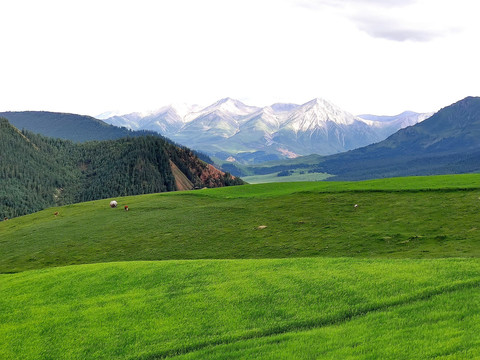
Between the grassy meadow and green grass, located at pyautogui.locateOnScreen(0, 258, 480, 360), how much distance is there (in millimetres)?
75

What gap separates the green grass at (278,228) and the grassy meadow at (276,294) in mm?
353

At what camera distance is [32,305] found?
92.9ft

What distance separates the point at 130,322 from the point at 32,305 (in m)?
10.3

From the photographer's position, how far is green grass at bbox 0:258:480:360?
18156 mm

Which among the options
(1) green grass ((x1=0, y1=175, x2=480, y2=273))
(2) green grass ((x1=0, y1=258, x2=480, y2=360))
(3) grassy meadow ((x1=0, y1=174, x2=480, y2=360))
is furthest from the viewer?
(1) green grass ((x1=0, y1=175, x2=480, y2=273))

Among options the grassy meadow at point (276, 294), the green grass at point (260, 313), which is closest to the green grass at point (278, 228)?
the grassy meadow at point (276, 294)

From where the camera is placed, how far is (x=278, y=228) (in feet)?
175

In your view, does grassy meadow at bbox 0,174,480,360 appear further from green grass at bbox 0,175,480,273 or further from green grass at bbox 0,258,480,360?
green grass at bbox 0,175,480,273

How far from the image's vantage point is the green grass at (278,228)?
4081 centimetres

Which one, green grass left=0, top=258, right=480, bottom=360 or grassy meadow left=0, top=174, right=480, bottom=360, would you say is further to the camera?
grassy meadow left=0, top=174, right=480, bottom=360

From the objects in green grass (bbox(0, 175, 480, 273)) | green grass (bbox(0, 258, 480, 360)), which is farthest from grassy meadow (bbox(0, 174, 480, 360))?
green grass (bbox(0, 175, 480, 273))

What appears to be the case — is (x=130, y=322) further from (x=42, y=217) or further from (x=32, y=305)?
(x=42, y=217)

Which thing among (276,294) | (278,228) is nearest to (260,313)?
(276,294)

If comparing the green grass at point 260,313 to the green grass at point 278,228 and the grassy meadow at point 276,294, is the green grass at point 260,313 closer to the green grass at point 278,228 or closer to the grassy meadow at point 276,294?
the grassy meadow at point 276,294
